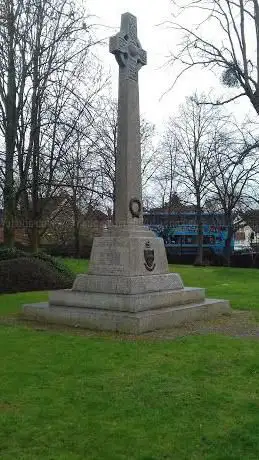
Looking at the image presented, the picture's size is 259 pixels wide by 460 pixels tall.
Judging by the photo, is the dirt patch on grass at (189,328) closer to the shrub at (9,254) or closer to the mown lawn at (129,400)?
the mown lawn at (129,400)

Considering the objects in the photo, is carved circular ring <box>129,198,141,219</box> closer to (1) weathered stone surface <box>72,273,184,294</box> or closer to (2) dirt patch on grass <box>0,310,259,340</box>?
(1) weathered stone surface <box>72,273,184,294</box>

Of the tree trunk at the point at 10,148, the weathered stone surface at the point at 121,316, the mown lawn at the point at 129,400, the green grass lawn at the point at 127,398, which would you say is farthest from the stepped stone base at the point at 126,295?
the tree trunk at the point at 10,148

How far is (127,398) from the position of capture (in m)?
5.60

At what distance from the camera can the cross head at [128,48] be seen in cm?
1157

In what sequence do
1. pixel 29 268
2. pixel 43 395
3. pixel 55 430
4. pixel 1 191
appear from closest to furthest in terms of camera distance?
pixel 55 430
pixel 43 395
pixel 29 268
pixel 1 191

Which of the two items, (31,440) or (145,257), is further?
(145,257)

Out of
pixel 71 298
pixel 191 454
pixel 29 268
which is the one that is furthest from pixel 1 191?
pixel 191 454

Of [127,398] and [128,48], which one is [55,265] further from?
[127,398]

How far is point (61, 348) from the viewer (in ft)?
26.5

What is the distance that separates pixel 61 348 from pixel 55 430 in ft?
11.3

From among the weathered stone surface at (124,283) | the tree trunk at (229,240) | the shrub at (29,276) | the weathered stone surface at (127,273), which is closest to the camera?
the weathered stone surface at (127,273)

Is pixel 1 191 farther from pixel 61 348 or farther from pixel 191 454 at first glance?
pixel 191 454

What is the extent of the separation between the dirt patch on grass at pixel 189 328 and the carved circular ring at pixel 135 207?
95.9 inches

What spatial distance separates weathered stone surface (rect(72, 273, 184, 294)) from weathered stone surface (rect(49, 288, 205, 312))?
128mm
